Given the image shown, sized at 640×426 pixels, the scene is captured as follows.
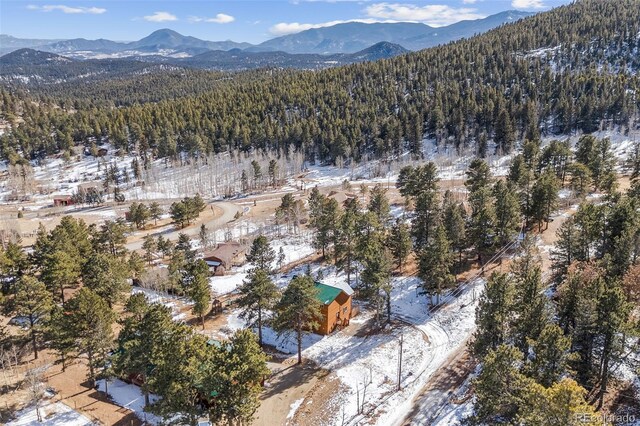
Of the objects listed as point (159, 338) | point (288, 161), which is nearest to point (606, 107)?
point (288, 161)

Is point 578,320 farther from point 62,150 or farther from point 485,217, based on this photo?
point 62,150

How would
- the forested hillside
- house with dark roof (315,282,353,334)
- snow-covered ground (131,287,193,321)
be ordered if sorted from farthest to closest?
1. the forested hillside
2. snow-covered ground (131,287,193,321)
3. house with dark roof (315,282,353,334)

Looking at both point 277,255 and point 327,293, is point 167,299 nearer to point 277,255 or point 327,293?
point 277,255

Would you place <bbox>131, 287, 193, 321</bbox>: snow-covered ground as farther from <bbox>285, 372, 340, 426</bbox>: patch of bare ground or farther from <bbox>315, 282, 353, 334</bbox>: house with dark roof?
<bbox>285, 372, 340, 426</bbox>: patch of bare ground

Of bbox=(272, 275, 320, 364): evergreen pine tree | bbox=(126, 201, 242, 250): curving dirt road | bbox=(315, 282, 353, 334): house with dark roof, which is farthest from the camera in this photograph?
bbox=(126, 201, 242, 250): curving dirt road

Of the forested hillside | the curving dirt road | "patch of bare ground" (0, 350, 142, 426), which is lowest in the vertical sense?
"patch of bare ground" (0, 350, 142, 426)

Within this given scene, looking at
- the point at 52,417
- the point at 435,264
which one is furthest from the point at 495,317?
the point at 52,417

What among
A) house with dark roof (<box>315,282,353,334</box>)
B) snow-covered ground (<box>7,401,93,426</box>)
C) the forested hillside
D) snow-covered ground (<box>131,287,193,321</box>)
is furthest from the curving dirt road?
the forested hillside

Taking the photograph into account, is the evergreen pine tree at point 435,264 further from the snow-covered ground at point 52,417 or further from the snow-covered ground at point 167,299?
the snow-covered ground at point 52,417
